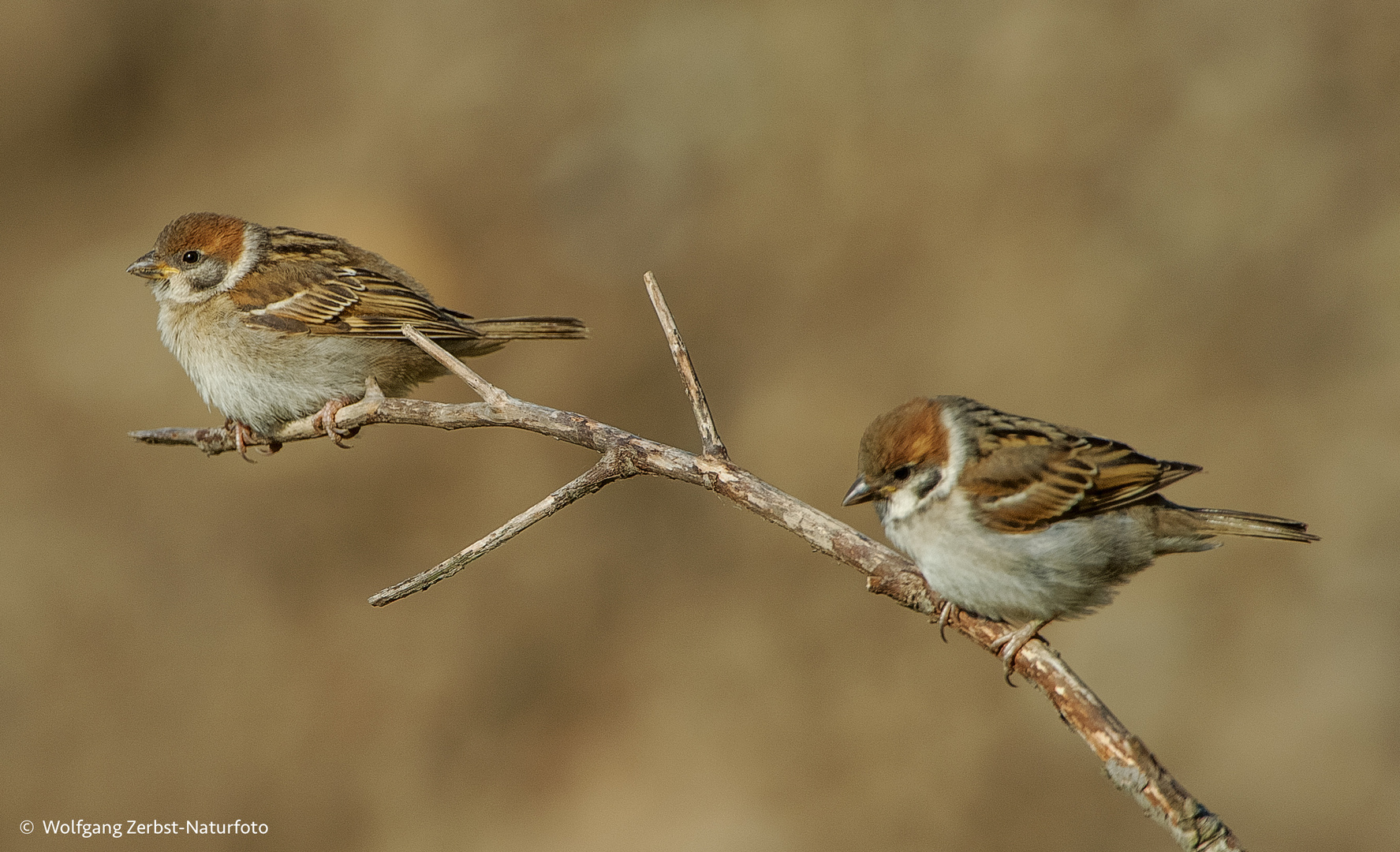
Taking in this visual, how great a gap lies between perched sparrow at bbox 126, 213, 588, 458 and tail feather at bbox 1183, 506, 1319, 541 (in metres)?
2.65

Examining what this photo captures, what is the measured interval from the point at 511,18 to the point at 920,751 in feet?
26.4

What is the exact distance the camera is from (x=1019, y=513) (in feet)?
12.3

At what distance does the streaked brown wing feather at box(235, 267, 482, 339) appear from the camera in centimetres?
504

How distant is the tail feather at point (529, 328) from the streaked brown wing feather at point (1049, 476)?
199 centimetres

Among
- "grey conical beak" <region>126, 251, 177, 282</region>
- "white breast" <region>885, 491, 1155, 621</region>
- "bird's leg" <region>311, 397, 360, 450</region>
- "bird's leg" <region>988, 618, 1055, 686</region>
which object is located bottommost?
"bird's leg" <region>988, 618, 1055, 686</region>

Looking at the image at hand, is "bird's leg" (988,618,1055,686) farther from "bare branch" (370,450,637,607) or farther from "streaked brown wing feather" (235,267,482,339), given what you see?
"streaked brown wing feather" (235,267,482,339)

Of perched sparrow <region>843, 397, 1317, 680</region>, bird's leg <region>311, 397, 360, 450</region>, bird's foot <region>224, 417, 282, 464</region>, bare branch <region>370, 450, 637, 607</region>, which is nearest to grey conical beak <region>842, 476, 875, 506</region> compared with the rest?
perched sparrow <region>843, 397, 1317, 680</region>

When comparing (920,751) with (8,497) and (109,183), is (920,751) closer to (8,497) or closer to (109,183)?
(8,497)

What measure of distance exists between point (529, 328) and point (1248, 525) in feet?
9.88

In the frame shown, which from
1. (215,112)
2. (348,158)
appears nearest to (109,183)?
(215,112)

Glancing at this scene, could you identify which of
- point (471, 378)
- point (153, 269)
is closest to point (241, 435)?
point (153, 269)

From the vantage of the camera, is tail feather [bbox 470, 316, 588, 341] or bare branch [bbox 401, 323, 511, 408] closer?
bare branch [bbox 401, 323, 511, 408]

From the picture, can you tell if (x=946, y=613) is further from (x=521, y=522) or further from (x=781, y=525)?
(x=521, y=522)

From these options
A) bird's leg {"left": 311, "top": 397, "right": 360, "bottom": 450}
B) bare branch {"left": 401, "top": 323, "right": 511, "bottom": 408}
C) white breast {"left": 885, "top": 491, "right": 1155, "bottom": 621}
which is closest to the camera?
bare branch {"left": 401, "top": 323, "right": 511, "bottom": 408}
